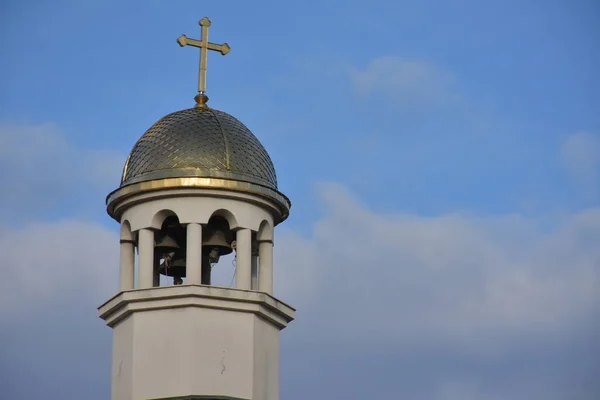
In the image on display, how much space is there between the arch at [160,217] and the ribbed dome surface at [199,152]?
0.83m

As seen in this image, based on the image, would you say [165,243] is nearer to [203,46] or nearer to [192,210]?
[192,210]

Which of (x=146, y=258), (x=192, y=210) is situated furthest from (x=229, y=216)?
(x=146, y=258)

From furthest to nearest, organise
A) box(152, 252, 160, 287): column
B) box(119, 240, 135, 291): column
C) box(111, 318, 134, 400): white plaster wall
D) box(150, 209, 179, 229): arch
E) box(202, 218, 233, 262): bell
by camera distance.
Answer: box(152, 252, 160, 287): column → box(202, 218, 233, 262): bell → box(119, 240, 135, 291): column → box(150, 209, 179, 229): arch → box(111, 318, 134, 400): white plaster wall

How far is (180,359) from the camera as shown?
53.6 meters

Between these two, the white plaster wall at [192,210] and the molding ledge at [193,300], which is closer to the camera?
the molding ledge at [193,300]

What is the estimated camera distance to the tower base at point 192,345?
53.5 m

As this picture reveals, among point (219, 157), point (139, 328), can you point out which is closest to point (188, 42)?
point (219, 157)

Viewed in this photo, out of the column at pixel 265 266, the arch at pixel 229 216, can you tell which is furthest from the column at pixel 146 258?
the column at pixel 265 266

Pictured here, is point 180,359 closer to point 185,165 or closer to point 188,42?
point 185,165

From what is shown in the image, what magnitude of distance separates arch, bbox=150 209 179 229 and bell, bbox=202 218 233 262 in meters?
1.10

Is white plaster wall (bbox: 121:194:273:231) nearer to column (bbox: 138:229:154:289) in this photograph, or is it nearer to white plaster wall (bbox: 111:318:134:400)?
column (bbox: 138:229:154:289)

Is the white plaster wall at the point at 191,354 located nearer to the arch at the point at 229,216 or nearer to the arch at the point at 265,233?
the arch at the point at 229,216

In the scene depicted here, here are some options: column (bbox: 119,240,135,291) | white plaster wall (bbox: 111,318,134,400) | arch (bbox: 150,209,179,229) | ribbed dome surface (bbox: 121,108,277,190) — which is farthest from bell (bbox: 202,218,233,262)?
white plaster wall (bbox: 111,318,134,400)

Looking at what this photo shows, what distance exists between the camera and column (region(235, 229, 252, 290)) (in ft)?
180
